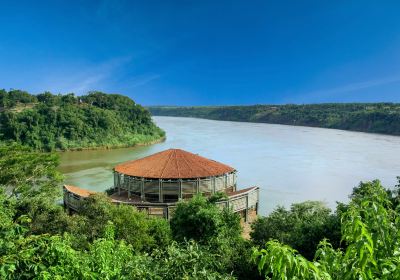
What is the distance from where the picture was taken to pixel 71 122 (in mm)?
66875

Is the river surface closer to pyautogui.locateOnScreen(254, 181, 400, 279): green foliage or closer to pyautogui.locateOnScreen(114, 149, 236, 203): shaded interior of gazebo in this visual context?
pyautogui.locateOnScreen(114, 149, 236, 203): shaded interior of gazebo

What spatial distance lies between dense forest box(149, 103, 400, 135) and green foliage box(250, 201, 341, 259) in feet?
285

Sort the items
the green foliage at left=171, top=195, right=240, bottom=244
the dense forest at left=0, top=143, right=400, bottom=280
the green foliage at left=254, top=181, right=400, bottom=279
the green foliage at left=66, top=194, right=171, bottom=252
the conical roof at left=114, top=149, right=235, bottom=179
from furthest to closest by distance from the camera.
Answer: the conical roof at left=114, top=149, right=235, bottom=179
the green foliage at left=66, top=194, right=171, bottom=252
the green foliage at left=171, top=195, right=240, bottom=244
the dense forest at left=0, top=143, right=400, bottom=280
the green foliage at left=254, top=181, right=400, bottom=279

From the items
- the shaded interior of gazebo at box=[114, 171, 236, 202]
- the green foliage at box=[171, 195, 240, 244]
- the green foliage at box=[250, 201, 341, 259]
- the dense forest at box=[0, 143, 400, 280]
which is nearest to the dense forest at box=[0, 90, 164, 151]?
the shaded interior of gazebo at box=[114, 171, 236, 202]

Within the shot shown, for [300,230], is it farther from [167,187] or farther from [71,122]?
[71,122]

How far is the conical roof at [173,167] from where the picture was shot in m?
20.0

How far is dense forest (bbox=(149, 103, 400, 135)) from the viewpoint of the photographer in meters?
95.2

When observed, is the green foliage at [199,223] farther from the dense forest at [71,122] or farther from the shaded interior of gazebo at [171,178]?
the dense forest at [71,122]

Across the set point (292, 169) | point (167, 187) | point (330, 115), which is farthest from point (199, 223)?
point (330, 115)

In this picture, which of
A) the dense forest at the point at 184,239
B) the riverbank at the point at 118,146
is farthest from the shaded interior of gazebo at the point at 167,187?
the riverbank at the point at 118,146


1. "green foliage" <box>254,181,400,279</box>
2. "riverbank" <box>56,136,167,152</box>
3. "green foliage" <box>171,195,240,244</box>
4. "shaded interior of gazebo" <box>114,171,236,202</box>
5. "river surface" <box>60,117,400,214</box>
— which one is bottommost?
"riverbank" <box>56,136,167,152</box>

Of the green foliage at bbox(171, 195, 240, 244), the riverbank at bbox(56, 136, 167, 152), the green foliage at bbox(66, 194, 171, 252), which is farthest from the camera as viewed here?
the riverbank at bbox(56, 136, 167, 152)

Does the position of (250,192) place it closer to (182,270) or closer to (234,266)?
(234,266)

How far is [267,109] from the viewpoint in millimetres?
167125
